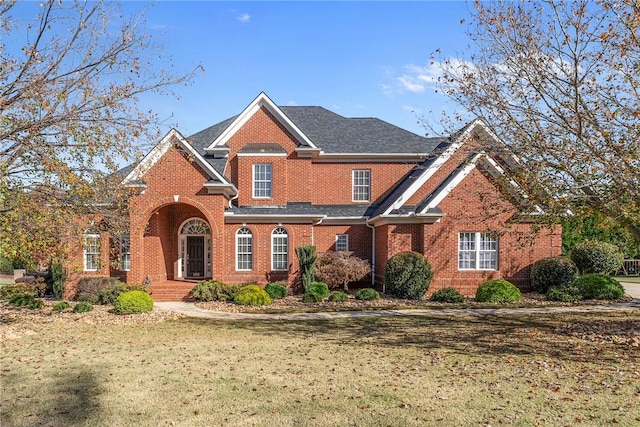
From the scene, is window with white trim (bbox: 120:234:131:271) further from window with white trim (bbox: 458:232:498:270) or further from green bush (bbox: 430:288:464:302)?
window with white trim (bbox: 458:232:498:270)

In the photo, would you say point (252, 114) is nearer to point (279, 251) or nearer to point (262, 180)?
point (262, 180)

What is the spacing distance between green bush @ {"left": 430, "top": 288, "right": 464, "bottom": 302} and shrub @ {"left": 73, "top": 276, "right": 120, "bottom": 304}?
13888mm

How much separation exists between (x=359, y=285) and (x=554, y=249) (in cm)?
931

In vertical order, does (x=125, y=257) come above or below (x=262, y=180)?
below

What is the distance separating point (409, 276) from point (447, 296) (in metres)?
1.75

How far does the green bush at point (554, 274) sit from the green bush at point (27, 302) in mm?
20531

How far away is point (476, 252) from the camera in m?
21.5

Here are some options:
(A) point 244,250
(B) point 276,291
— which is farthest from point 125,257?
(B) point 276,291

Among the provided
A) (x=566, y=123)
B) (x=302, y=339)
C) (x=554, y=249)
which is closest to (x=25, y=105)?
(x=302, y=339)

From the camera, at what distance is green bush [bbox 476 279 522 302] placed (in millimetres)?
18922

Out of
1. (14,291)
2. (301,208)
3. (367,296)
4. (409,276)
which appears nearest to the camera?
(367,296)

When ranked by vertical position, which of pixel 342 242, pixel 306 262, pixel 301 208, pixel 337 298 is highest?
pixel 301 208

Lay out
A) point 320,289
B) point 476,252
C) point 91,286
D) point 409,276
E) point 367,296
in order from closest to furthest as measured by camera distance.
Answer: point 367,296
point 409,276
point 320,289
point 91,286
point 476,252

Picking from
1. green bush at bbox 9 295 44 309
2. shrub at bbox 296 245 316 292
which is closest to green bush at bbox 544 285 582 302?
shrub at bbox 296 245 316 292
